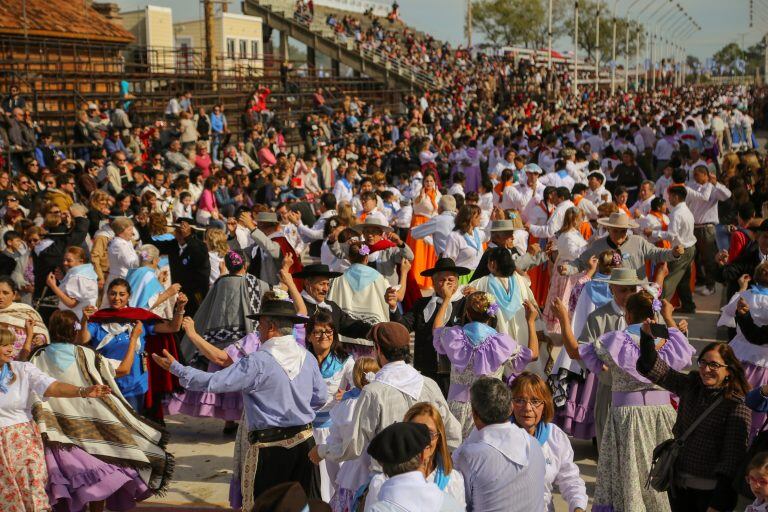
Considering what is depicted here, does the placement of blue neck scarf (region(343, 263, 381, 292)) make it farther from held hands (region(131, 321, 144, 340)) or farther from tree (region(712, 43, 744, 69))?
tree (region(712, 43, 744, 69))

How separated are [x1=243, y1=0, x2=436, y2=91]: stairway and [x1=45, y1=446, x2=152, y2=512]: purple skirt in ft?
113

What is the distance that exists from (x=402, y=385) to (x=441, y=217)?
617 centimetres

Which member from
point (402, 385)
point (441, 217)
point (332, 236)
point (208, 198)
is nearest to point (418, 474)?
point (402, 385)

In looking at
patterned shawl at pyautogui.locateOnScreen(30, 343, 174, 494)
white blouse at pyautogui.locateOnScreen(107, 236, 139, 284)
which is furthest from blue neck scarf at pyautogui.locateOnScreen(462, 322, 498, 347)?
white blouse at pyautogui.locateOnScreen(107, 236, 139, 284)

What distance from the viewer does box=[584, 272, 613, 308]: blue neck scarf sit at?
7.27 m

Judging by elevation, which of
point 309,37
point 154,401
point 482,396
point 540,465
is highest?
point 309,37

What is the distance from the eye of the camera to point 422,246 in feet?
39.2

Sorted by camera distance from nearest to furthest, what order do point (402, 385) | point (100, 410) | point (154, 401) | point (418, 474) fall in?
point (418, 474), point (402, 385), point (100, 410), point (154, 401)

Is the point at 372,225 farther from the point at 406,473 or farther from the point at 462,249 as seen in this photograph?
the point at 406,473

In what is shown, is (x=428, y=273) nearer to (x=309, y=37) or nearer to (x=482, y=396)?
(x=482, y=396)

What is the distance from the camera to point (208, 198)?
45.5ft

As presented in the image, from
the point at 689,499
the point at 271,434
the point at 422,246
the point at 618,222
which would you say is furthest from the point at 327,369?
the point at 422,246

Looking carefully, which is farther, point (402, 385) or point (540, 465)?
point (402, 385)

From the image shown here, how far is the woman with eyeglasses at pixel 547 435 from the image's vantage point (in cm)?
485
